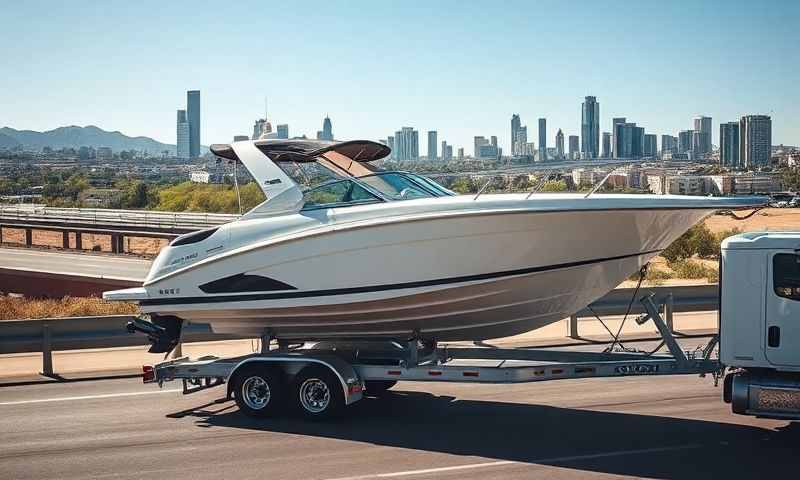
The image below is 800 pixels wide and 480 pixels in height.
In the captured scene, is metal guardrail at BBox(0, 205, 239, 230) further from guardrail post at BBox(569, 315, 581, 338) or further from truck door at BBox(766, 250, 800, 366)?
truck door at BBox(766, 250, 800, 366)

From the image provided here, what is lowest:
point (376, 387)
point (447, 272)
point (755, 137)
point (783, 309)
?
point (376, 387)

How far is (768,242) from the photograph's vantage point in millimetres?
9102

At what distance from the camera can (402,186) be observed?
11.4 m

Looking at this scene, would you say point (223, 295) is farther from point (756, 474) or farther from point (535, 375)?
point (756, 474)

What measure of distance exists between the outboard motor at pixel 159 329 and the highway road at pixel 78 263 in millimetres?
18395

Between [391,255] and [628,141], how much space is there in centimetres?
502

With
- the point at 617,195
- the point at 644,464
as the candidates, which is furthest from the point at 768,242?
the point at 644,464

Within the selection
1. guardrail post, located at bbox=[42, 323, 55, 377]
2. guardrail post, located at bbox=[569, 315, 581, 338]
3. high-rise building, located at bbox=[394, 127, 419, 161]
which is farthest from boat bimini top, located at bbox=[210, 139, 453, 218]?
high-rise building, located at bbox=[394, 127, 419, 161]

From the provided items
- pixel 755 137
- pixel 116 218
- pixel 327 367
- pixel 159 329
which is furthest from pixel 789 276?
pixel 755 137

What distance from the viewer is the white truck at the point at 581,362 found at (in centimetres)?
900

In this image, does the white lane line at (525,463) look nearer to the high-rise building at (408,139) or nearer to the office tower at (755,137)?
the office tower at (755,137)

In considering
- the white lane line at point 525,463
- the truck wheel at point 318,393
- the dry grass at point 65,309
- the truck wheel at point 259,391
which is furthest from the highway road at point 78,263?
the white lane line at point 525,463

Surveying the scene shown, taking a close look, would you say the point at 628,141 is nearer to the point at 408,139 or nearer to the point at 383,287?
the point at 383,287

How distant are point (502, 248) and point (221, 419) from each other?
4015 millimetres
